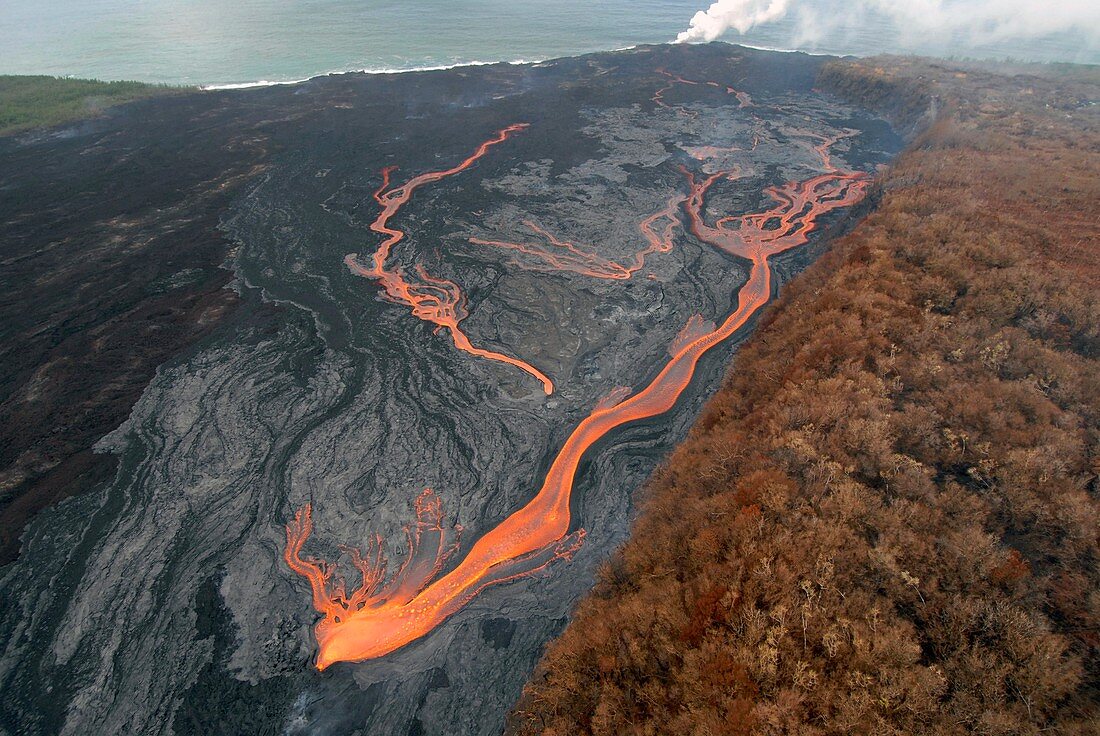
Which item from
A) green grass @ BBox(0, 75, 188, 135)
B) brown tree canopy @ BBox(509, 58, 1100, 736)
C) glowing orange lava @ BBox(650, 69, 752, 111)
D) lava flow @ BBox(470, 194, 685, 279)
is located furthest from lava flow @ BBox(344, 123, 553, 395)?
green grass @ BBox(0, 75, 188, 135)

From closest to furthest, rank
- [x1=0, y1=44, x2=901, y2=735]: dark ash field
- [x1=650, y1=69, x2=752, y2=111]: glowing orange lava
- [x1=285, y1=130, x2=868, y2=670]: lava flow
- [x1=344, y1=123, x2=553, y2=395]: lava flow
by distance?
[x1=0, y1=44, x2=901, y2=735]: dark ash field, [x1=285, y1=130, x2=868, y2=670]: lava flow, [x1=344, y1=123, x2=553, y2=395]: lava flow, [x1=650, y1=69, x2=752, y2=111]: glowing orange lava

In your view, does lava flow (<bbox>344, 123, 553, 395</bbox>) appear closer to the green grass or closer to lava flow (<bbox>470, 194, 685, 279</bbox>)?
lava flow (<bbox>470, 194, 685, 279</bbox>)

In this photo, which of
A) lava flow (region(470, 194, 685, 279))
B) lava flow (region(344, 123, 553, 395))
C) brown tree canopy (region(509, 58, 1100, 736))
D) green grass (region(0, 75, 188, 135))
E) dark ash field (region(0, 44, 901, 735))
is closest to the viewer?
brown tree canopy (region(509, 58, 1100, 736))

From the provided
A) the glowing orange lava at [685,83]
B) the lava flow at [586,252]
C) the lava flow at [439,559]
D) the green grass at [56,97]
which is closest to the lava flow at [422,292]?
the lava flow at [439,559]

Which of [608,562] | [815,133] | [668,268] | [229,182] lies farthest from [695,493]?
[815,133]

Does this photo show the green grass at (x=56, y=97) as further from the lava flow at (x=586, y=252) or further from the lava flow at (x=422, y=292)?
the lava flow at (x=586, y=252)

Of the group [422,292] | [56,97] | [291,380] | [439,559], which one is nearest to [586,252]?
[422,292]

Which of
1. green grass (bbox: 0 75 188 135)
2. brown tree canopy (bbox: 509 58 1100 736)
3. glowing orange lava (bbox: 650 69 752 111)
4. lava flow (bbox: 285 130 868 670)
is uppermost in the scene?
green grass (bbox: 0 75 188 135)
